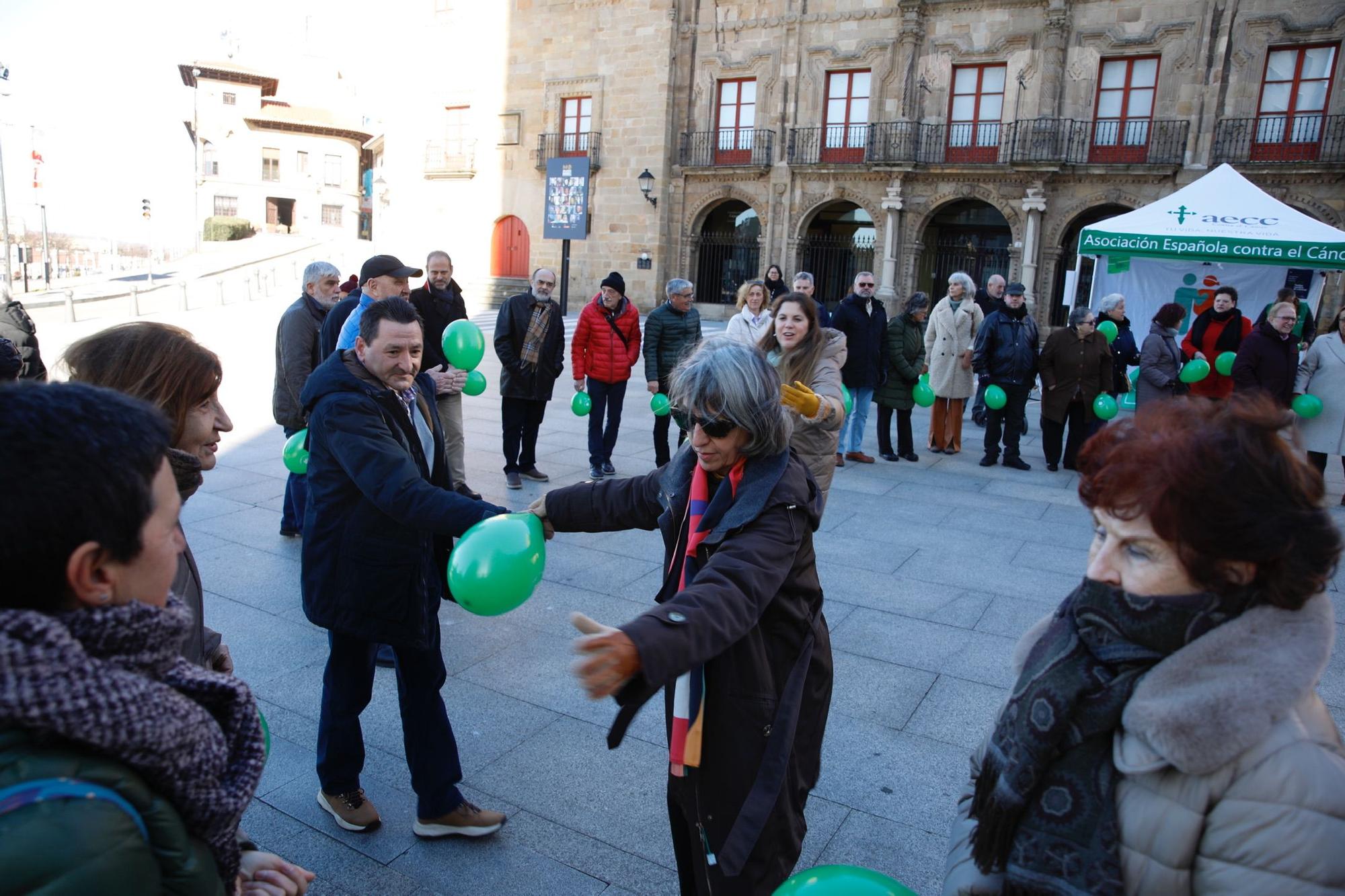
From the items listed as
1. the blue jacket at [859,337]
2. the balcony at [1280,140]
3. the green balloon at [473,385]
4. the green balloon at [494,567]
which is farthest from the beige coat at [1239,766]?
the balcony at [1280,140]

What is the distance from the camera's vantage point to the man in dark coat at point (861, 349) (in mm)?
8586

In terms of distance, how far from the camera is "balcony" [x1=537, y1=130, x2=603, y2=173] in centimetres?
2702

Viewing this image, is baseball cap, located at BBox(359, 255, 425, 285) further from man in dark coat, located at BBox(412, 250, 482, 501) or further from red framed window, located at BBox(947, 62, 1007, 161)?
red framed window, located at BBox(947, 62, 1007, 161)

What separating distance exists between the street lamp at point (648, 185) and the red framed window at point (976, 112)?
8382 millimetres

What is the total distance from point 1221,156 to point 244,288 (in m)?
28.5

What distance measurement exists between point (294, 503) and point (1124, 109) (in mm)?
22917

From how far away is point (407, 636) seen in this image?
268 centimetres

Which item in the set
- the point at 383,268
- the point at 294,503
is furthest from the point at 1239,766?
the point at 294,503

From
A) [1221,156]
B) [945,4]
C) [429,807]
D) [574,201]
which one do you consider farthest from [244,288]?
[429,807]

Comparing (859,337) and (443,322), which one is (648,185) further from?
(443,322)

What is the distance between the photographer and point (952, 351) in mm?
9320

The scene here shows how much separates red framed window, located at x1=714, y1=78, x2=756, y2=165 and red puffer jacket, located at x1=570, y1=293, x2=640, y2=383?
19.3 m

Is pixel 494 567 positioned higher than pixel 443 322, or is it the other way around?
pixel 443 322

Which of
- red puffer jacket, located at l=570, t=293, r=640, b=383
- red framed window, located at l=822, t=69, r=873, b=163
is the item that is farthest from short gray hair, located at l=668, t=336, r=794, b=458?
red framed window, located at l=822, t=69, r=873, b=163
